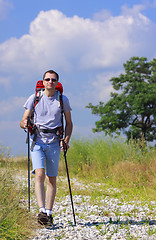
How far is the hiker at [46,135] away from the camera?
4.75m

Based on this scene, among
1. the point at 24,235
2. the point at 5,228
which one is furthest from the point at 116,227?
the point at 5,228

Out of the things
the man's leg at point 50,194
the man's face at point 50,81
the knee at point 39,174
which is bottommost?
the man's leg at point 50,194

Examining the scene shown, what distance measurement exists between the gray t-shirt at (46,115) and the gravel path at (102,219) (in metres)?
1.41

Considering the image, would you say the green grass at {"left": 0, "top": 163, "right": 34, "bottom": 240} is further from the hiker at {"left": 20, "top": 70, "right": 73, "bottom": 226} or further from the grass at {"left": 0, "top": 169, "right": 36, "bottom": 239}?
the hiker at {"left": 20, "top": 70, "right": 73, "bottom": 226}

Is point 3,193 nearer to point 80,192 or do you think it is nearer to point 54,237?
point 54,237

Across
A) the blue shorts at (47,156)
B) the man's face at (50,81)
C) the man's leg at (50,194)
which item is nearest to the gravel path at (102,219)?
the man's leg at (50,194)

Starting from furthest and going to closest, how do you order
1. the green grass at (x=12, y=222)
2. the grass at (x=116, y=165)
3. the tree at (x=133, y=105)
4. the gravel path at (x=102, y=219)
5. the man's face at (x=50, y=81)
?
the tree at (x=133, y=105), the grass at (x=116, y=165), the man's face at (x=50, y=81), the gravel path at (x=102, y=219), the green grass at (x=12, y=222)

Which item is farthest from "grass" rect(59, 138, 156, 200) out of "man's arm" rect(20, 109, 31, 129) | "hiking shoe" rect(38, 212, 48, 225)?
"man's arm" rect(20, 109, 31, 129)

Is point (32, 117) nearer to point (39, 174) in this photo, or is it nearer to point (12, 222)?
point (39, 174)

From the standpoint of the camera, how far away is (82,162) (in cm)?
1238

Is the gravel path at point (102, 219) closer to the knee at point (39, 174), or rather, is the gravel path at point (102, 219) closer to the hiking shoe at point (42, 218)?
the hiking shoe at point (42, 218)

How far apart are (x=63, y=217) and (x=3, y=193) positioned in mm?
1226

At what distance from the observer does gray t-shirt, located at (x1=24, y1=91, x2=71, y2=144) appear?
15.6ft

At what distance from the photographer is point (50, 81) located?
4852 millimetres
